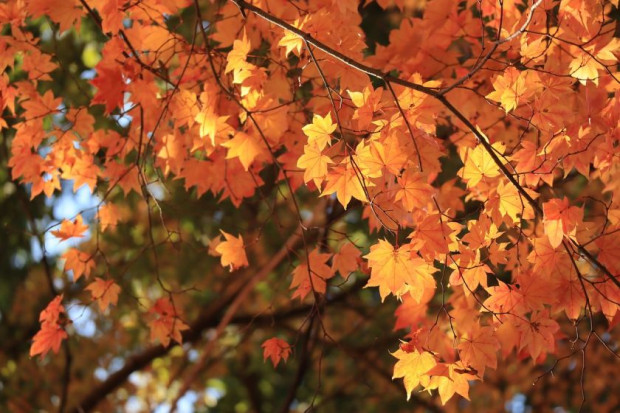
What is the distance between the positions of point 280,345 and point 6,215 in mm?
2819

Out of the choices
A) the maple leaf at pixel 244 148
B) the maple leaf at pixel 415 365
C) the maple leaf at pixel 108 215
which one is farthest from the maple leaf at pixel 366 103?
the maple leaf at pixel 108 215

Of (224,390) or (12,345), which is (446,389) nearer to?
(12,345)

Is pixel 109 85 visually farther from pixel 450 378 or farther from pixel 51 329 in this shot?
pixel 450 378

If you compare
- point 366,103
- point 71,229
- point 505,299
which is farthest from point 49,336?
point 505,299

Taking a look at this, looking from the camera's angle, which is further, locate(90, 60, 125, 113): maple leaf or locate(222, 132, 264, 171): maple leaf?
locate(90, 60, 125, 113): maple leaf

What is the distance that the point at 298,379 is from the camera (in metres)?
3.94

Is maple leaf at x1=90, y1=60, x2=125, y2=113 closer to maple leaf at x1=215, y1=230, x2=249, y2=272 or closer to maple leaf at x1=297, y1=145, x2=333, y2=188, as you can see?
maple leaf at x1=215, y1=230, x2=249, y2=272

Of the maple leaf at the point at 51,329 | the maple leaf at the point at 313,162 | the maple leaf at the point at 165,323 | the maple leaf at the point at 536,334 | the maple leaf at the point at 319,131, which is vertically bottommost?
the maple leaf at the point at 165,323

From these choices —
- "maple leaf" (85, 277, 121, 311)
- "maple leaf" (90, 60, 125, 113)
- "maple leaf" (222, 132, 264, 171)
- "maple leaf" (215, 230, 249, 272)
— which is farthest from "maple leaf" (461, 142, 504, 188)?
"maple leaf" (85, 277, 121, 311)

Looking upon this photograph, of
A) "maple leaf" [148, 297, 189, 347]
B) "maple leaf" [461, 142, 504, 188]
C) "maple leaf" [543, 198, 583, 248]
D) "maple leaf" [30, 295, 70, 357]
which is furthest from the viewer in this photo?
"maple leaf" [148, 297, 189, 347]

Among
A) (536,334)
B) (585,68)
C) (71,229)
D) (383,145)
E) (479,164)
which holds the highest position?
(585,68)

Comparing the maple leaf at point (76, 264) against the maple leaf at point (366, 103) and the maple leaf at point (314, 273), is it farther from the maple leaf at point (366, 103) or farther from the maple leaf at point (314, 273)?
the maple leaf at point (366, 103)

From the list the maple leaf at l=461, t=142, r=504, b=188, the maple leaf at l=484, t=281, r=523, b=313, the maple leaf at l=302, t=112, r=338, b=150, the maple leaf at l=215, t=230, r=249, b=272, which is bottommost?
Answer: the maple leaf at l=215, t=230, r=249, b=272

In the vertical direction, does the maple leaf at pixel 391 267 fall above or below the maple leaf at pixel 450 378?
above
